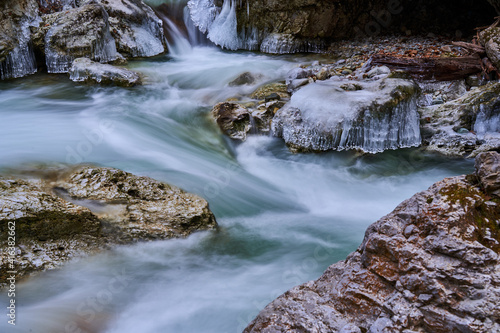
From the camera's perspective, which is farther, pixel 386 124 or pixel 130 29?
pixel 130 29

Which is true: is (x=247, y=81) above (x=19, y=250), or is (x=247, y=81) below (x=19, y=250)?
above

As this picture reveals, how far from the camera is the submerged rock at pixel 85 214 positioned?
2945 mm

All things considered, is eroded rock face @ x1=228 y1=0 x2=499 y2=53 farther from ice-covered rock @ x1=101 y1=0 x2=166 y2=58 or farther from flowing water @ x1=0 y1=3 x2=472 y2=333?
ice-covered rock @ x1=101 y1=0 x2=166 y2=58

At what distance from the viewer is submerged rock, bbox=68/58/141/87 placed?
7977 millimetres

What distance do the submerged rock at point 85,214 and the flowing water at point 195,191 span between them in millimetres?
132

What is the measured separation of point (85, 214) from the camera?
3.22m

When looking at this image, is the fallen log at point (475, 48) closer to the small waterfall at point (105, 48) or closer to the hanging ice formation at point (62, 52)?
the small waterfall at point (105, 48)

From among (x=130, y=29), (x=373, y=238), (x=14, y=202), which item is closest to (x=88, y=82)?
(x=130, y=29)

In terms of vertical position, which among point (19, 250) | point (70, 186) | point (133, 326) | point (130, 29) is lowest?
→ point (133, 326)

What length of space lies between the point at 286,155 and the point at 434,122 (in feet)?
8.37

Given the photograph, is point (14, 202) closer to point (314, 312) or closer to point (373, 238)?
point (314, 312)

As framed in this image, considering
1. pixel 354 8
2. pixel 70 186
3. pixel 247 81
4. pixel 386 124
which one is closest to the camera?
pixel 70 186

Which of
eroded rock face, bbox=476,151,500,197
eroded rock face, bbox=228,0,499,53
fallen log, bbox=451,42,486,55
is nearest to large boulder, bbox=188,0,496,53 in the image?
eroded rock face, bbox=228,0,499,53

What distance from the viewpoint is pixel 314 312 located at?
1.90 m
